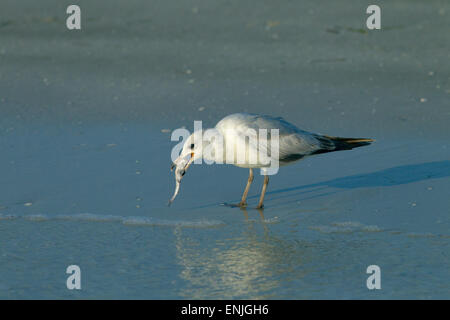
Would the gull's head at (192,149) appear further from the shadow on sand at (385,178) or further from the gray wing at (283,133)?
the shadow on sand at (385,178)

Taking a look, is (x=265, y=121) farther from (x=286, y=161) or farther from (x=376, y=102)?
(x=376, y=102)

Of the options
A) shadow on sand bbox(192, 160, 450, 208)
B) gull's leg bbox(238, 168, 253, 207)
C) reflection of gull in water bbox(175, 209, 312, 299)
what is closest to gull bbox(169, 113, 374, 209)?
gull's leg bbox(238, 168, 253, 207)

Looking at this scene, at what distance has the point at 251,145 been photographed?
573 centimetres

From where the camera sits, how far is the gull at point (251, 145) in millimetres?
5621

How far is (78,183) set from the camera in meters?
6.19

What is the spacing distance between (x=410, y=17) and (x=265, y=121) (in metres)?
5.48

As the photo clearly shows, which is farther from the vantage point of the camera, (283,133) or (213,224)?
(283,133)

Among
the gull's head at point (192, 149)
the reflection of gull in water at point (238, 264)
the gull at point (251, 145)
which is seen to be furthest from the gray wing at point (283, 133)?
the reflection of gull in water at point (238, 264)

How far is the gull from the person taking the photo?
5621 millimetres

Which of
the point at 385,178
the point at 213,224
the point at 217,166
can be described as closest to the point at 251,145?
the point at 213,224

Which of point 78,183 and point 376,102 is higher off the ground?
point 376,102

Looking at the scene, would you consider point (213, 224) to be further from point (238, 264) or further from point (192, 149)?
point (238, 264)
